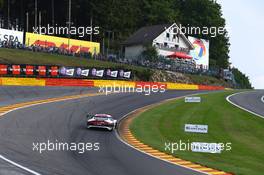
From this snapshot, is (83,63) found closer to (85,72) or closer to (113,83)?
(113,83)

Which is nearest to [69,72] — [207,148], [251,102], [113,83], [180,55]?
[113,83]

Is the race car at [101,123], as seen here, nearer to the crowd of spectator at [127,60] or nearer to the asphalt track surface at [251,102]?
the asphalt track surface at [251,102]

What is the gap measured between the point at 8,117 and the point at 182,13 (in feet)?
359

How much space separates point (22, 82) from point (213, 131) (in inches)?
883

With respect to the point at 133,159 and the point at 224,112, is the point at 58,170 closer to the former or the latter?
the point at 133,159

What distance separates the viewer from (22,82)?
4678 cm

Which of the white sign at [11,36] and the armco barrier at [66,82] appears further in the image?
the white sign at [11,36]

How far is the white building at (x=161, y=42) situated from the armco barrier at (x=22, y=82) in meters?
48.9

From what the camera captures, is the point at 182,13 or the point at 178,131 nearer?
the point at 178,131

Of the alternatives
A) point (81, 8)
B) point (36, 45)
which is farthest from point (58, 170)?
point (81, 8)

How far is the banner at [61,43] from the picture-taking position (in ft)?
225

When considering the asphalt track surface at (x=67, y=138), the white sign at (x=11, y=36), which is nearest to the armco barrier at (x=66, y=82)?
the asphalt track surface at (x=67, y=138)

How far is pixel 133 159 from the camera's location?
65.4 ft

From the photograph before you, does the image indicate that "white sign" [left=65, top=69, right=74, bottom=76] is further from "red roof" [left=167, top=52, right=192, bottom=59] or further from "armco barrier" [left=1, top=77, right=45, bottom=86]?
"red roof" [left=167, top=52, right=192, bottom=59]
